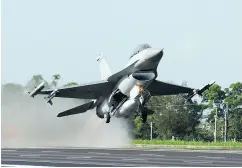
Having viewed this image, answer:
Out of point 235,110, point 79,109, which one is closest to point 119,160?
point 79,109

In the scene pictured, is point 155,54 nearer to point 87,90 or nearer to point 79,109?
point 87,90

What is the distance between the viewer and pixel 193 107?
84.2 metres

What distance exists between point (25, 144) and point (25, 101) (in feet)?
16.2

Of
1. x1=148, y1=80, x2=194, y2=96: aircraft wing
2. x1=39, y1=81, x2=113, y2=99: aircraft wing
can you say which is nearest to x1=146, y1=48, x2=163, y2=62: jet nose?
x1=39, y1=81, x2=113, y2=99: aircraft wing

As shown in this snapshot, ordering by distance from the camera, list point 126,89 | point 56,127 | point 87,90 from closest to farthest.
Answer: point 126,89 < point 87,90 < point 56,127

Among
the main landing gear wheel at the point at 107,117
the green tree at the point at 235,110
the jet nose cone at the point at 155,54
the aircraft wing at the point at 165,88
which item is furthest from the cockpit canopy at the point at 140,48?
the green tree at the point at 235,110

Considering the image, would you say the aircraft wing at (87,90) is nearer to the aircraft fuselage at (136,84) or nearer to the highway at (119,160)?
the aircraft fuselage at (136,84)

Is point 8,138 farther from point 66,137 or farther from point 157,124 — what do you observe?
point 157,124

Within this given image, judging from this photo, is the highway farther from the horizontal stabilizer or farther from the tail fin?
the tail fin

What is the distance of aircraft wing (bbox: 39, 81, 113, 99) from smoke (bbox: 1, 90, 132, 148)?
14.7 ft

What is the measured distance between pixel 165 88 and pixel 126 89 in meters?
9.52

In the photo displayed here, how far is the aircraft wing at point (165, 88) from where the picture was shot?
5319cm

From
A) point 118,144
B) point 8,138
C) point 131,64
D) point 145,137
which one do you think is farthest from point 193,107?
point 131,64

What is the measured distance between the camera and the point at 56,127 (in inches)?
2319
